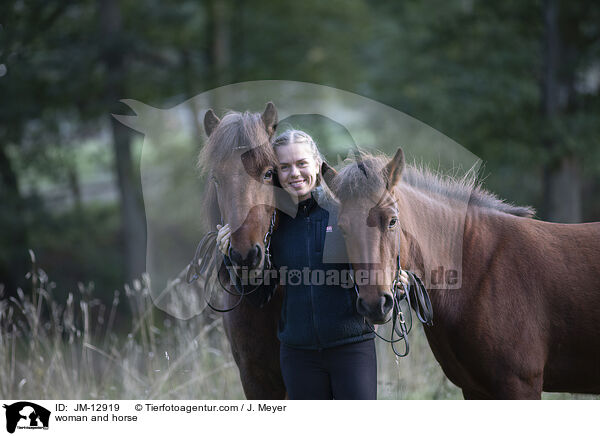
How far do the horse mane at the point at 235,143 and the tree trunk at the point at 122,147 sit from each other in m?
8.60

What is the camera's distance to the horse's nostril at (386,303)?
2.61 metres

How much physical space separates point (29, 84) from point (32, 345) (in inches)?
329

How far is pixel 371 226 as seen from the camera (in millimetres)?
2740

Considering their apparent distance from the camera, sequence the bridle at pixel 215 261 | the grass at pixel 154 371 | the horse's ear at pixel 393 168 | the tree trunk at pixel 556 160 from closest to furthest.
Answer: the horse's ear at pixel 393 168, the bridle at pixel 215 261, the grass at pixel 154 371, the tree trunk at pixel 556 160

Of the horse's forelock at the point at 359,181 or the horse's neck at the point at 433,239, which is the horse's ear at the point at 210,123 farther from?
the horse's neck at the point at 433,239

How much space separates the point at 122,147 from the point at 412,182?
31.6 feet

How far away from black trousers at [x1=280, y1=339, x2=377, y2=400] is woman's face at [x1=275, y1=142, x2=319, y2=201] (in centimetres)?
82

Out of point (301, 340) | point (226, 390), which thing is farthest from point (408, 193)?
point (226, 390)

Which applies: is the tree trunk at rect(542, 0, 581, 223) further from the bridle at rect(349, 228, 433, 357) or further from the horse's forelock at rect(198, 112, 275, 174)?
the horse's forelock at rect(198, 112, 275, 174)

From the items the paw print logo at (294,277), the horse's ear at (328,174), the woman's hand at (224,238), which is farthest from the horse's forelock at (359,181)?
the woman's hand at (224,238)

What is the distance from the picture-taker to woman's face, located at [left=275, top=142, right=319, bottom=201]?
2957 mm
